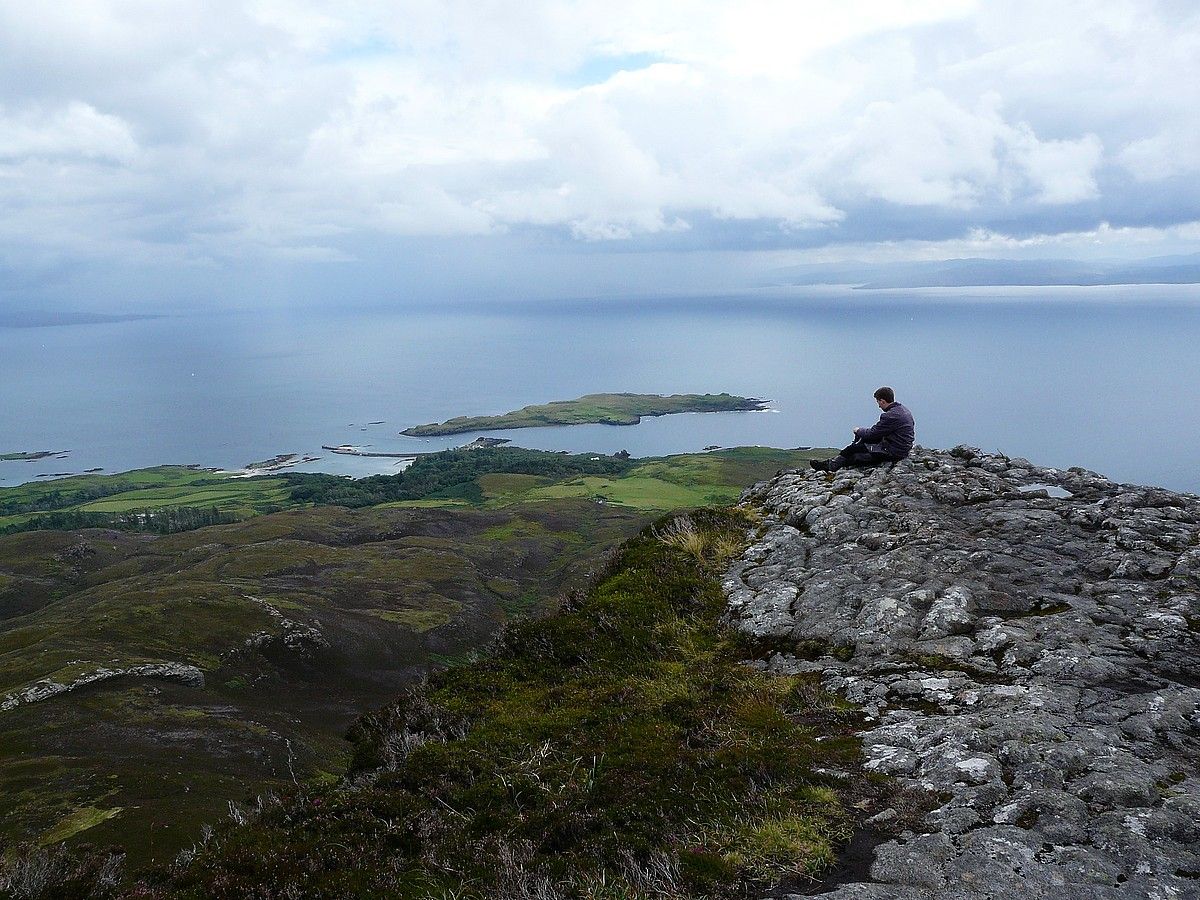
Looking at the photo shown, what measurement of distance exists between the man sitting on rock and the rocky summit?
1223mm

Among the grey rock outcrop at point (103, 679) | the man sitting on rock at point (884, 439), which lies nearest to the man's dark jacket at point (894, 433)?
the man sitting on rock at point (884, 439)

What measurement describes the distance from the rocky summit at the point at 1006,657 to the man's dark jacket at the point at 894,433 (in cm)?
116

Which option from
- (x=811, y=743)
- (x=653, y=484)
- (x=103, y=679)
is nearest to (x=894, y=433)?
(x=811, y=743)

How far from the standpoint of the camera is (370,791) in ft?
27.6

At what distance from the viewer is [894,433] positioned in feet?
65.7

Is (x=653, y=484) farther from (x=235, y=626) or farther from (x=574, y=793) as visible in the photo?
(x=574, y=793)

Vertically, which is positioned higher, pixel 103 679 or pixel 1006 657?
pixel 1006 657

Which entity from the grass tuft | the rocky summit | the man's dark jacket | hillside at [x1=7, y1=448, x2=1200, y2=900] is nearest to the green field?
the man's dark jacket

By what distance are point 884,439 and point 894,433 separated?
0.32 m

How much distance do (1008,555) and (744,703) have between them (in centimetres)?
686

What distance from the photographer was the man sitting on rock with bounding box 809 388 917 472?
20.0 m

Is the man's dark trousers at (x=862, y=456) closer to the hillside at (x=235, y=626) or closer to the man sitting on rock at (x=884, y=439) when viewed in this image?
the man sitting on rock at (x=884, y=439)

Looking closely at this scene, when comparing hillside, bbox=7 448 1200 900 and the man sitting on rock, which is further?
the man sitting on rock

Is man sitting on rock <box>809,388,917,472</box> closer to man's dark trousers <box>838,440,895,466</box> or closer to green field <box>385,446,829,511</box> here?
man's dark trousers <box>838,440,895,466</box>
